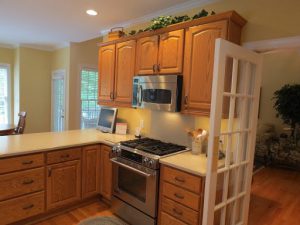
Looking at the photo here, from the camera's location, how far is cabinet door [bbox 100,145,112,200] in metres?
2.71

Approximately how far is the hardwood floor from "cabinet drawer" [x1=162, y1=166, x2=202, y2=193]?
114 cm

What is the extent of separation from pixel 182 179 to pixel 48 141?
5.48 ft

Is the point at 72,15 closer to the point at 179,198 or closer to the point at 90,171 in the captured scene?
the point at 90,171

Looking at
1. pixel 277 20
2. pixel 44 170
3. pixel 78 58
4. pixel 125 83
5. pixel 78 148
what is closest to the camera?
pixel 277 20

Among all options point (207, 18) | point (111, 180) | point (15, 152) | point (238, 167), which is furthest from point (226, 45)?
point (15, 152)

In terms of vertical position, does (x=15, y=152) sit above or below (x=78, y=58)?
below

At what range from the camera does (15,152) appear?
2.10m

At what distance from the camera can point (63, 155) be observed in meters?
2.48

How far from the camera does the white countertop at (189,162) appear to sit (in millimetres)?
1835

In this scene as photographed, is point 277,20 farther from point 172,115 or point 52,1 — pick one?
point 52,1

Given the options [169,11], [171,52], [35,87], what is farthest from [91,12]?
[35,87]

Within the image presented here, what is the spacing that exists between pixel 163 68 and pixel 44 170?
174 cm

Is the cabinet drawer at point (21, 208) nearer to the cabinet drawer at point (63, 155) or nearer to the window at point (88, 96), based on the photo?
the cabinet drawer at point (63, 155)

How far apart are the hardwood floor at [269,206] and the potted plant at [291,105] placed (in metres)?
1.19
